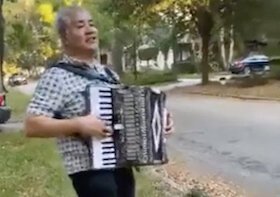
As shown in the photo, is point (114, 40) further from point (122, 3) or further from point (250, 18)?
point (250, 18)

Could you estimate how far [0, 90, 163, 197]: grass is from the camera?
796 centimetres

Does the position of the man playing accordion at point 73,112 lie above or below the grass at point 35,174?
above

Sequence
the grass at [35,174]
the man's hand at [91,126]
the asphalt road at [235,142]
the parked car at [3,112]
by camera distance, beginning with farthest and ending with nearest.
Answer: the parked car at [3,112], the asphalt road at [235,142], the grass at [35,174], the man's hand at [91,126]

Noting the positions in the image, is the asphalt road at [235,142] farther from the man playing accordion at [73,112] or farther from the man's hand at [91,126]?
the man's hand at [91,126]

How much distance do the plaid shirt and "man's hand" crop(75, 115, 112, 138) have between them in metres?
0.08

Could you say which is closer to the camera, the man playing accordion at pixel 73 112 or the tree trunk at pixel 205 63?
the man playing accordion at pixel 73 112

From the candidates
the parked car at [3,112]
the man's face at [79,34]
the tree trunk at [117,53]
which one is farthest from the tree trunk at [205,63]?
the man's face at [79,34]

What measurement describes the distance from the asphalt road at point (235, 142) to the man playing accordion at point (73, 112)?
5.42m

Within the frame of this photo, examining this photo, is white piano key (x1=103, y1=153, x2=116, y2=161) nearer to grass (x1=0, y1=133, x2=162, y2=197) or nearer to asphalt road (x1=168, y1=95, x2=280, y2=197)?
grass (x1=0, y1=133, x2=162, y2=197)

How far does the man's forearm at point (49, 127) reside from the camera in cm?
340

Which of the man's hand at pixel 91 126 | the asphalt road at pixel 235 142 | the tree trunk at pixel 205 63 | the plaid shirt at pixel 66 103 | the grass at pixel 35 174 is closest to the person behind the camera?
the man's hand at pixel 91 126

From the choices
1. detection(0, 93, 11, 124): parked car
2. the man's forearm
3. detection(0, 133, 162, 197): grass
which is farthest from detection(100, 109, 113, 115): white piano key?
detection(0, 93, 11, 124): parked car

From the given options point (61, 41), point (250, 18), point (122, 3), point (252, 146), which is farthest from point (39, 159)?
point (122, 3)

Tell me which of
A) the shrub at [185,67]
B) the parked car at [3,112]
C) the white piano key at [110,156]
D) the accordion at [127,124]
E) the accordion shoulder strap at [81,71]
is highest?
the accordion shoulder strap at [81,71]
